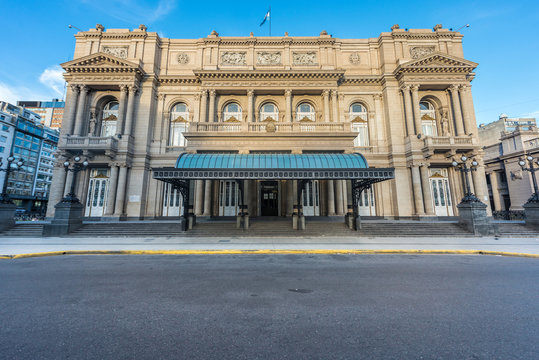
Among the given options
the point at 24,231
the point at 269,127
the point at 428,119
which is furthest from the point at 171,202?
the point at 428,119

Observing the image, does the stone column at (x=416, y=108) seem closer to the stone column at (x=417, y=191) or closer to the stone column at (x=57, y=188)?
the stone column at (x=417, y=191)

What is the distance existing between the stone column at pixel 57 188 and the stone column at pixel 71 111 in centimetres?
335

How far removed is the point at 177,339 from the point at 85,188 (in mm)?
26413

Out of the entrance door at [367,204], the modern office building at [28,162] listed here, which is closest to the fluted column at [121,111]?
the entrance door at [367,204]

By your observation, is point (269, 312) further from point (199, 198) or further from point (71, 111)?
point (71, 111)

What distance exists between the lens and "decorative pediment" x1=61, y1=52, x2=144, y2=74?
23016mm

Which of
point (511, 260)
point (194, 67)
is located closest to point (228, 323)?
point (511, 260)

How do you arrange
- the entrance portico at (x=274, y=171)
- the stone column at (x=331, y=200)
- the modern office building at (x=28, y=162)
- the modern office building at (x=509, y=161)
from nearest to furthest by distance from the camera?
the entrance portico at (x=274, y=171), the stone column at (x=331, y=200), the modern office building at (x=509, y=161), the modern office building at (x=28, y=162)

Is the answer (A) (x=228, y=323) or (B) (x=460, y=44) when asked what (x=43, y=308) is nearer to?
(A) (x=228, y=323)

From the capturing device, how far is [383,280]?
19.3 ft

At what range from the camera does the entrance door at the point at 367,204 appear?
2350 cm

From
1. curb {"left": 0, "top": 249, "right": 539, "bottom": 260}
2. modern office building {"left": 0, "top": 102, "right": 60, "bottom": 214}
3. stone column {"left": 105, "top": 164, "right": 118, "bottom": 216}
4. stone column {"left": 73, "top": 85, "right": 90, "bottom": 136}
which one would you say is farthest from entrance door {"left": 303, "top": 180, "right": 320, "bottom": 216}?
modern office building {"left": 0, "top": 102, "right": 60, "bottom": 214}

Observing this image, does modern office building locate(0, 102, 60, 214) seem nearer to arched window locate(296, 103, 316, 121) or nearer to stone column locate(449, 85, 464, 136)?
arched window locate(296, 103, 316, 121)

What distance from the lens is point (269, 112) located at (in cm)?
2519
